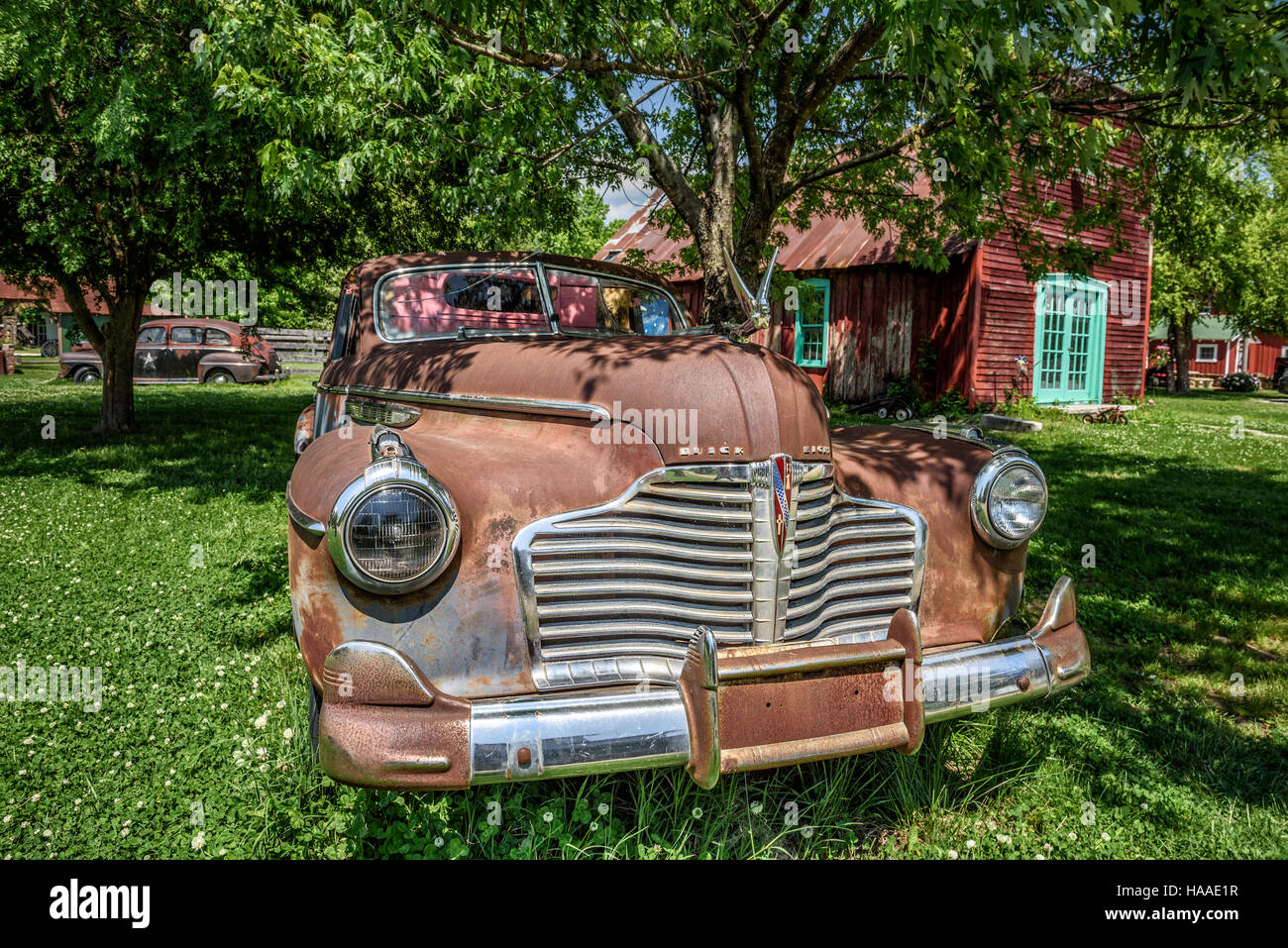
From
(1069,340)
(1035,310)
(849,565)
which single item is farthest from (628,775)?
(1069,340)

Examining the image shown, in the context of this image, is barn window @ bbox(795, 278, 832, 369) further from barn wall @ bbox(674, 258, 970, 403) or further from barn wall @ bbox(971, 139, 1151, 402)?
barn wall @ bbox(971, 139, 1151, 402)

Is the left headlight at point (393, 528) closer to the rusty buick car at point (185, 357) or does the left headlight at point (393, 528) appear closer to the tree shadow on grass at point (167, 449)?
the tree shadow on grass at point (167, 449)

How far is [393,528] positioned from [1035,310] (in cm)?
1501

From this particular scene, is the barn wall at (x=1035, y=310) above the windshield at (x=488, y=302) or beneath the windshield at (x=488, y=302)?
above

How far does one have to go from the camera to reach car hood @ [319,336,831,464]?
241cm

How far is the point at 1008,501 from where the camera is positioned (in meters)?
2.86

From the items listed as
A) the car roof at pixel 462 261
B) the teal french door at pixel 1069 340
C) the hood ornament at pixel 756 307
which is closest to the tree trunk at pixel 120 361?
the car roof at pixel 462 261

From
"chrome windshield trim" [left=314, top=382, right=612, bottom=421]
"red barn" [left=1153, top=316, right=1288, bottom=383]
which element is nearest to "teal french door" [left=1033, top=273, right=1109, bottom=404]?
"chrome windshield trim" [left=314, top=382, right=612, bottom=421]

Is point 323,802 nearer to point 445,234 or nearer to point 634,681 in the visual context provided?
point 634,681

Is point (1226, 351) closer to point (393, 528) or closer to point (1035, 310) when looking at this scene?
point (1035, 310)

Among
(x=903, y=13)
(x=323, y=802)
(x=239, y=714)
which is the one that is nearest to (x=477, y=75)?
(x=903, y=13)

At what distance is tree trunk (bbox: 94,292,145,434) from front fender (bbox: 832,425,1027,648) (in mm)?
10527

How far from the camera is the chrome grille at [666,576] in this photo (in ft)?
7.32

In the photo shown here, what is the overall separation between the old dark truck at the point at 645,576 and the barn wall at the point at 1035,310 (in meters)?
10.9
